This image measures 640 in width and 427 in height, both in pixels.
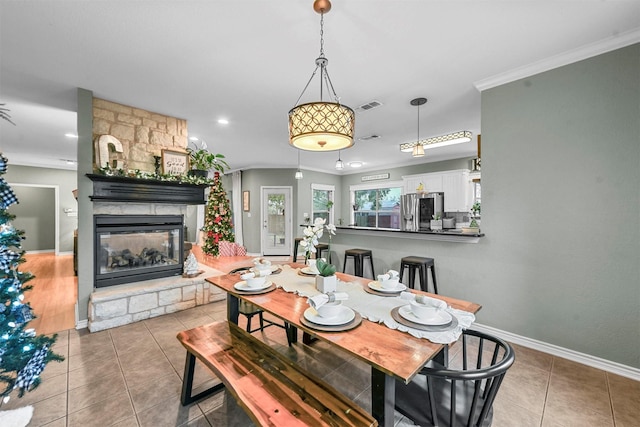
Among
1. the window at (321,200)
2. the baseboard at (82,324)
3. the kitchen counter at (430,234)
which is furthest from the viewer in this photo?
the window at (321,200)

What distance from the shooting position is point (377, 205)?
811 centimetres

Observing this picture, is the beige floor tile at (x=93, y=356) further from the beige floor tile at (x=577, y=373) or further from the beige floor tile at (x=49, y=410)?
the beige floor tile at (x=577, y=373)

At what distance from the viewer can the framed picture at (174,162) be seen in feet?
11.8

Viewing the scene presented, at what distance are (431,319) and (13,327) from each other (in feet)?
8.48

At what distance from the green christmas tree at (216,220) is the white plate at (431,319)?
510 centimetres

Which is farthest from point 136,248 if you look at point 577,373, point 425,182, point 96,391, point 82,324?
point 425,182

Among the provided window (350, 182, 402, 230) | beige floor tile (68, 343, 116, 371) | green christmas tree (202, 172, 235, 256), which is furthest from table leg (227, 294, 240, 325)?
window (350, 182, 402, 230)

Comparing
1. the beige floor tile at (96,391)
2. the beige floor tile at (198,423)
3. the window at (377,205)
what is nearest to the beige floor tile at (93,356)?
the beige floor tile at (96,391)

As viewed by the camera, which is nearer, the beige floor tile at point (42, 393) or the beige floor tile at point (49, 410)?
the beige floor tile at point (49, 410)

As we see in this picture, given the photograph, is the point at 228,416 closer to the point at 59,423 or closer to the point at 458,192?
the point at 59,423

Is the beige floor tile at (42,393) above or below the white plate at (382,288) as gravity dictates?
below

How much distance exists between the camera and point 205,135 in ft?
15.3

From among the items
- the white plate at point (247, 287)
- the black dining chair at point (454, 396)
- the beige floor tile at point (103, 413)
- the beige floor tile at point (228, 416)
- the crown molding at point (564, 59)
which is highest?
the crown molding at point (564, 59)

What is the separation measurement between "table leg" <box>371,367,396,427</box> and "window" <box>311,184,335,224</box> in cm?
672
